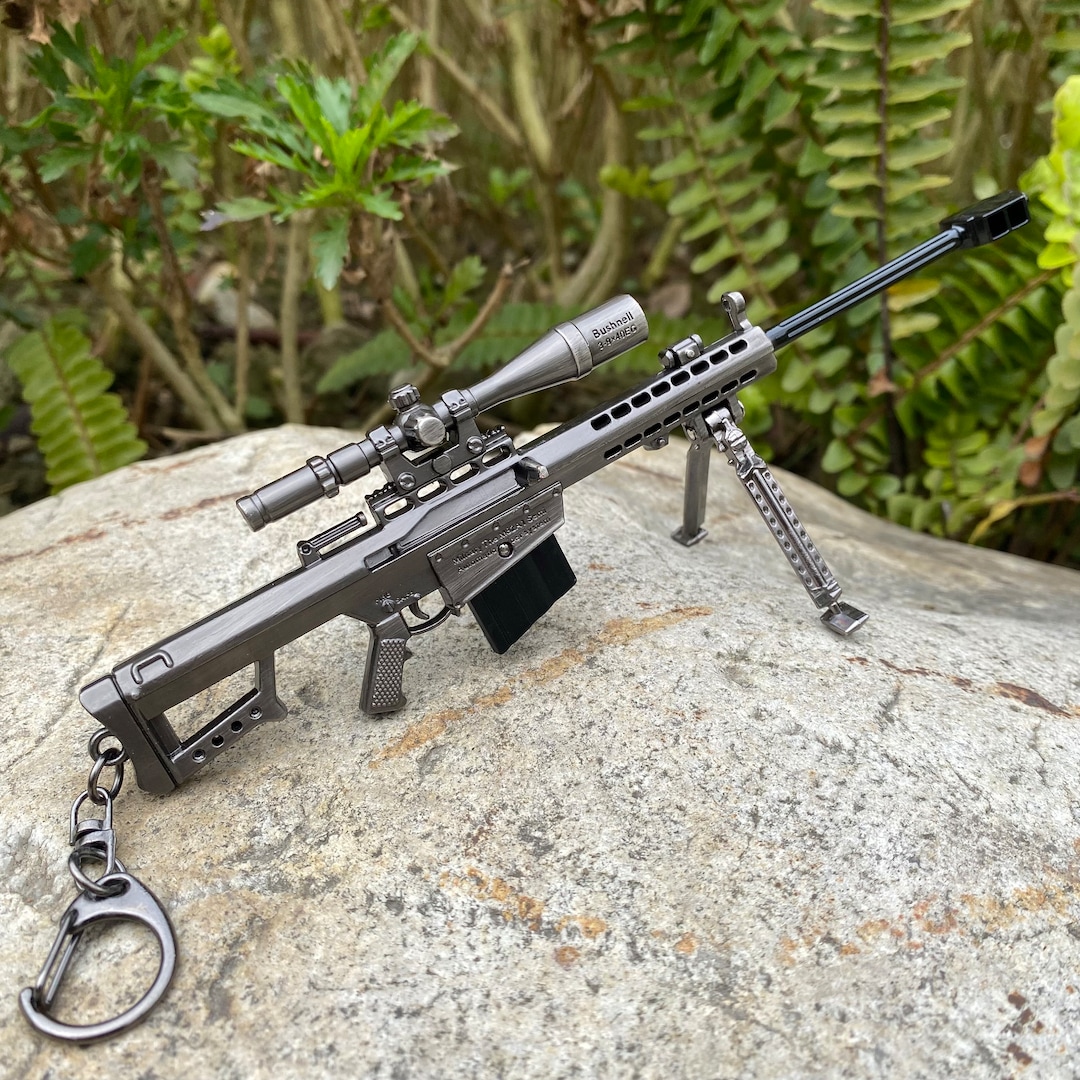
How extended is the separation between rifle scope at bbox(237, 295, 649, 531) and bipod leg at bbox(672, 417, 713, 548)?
0.41 meters

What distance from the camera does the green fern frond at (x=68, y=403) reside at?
4.34m

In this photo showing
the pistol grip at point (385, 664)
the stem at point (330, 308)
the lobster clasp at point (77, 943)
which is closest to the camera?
the lobster clasp at point (77, 943)

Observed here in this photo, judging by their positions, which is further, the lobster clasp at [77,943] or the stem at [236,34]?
the stem at [236,34]

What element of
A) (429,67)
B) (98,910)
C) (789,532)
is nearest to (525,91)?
(429,67)

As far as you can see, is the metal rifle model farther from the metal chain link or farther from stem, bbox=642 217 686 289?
stem, bbox=642 217 686 289

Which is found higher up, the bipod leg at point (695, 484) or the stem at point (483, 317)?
the stem at point (483, 317)

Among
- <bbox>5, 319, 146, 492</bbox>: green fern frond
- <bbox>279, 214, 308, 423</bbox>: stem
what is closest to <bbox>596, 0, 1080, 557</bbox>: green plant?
<bbox>279, 214, 308, 423</bbox>: stem

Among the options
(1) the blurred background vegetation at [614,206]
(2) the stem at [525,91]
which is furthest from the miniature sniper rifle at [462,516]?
(2) the stem at [525,91]

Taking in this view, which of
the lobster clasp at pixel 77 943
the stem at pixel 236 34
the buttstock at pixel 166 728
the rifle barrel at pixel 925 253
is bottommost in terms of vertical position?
the lobster clasp at pixel 77 943

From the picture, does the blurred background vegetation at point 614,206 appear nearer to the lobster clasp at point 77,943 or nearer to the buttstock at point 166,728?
the buttstock at point 166,728

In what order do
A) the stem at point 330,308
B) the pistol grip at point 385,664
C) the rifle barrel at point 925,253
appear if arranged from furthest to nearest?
the stem at point 330,308 < the rifle barrel at point 925,253 < the pistol grip at point 385,664

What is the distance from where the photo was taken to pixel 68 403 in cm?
436

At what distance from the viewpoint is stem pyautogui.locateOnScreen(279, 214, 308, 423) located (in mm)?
4934

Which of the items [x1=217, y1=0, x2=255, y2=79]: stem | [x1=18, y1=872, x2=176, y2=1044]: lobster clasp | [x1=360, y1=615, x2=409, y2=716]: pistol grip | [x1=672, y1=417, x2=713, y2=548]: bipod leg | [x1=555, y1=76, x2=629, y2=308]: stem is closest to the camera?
[x1=18, y1=872, x2=176, y2=1044]: lobster clasp
